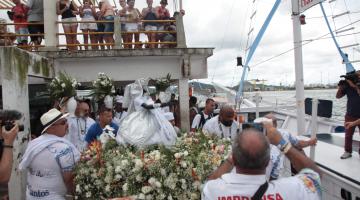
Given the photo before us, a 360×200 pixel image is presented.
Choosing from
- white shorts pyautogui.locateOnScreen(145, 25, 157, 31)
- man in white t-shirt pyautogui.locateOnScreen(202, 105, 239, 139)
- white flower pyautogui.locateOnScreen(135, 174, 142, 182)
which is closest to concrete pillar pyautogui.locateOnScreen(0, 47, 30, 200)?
man in white t-shirt pyautogui.locateOnScreen(202, 105, 239, 139)

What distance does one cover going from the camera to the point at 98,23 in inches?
370

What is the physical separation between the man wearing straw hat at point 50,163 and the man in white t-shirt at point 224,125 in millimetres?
2487

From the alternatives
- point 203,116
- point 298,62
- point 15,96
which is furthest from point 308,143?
point 15,96

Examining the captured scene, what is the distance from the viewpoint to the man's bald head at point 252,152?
1996mm

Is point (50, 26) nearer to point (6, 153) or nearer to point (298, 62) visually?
point (298, 62)

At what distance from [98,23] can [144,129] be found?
621cm

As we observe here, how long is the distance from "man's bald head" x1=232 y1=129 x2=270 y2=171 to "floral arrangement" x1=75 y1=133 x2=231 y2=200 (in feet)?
4.63

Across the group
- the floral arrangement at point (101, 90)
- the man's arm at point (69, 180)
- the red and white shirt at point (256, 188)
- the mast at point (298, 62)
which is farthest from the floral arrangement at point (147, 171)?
the mast at point (298, 62)

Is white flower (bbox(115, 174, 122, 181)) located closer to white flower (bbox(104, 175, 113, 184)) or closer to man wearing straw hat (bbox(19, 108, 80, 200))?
white flower (bbox(104, 175, 113, 184))

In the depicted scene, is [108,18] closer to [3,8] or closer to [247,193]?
[3,8]

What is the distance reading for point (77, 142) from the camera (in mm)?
6215

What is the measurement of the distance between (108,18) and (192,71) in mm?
2706

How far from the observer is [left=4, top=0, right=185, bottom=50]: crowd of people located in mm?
9180

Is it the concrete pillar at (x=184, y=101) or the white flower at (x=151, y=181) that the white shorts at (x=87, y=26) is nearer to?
the concrete pillar at (x=184, y=101)
